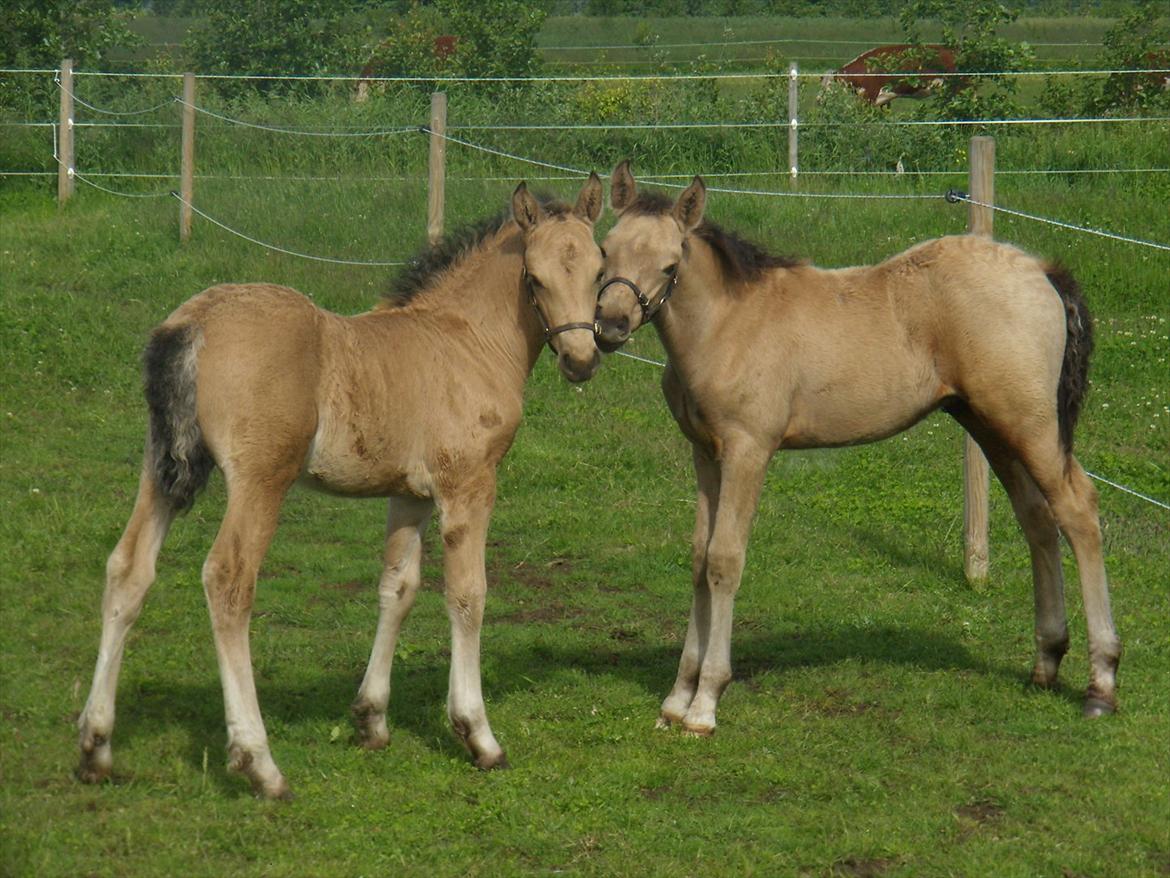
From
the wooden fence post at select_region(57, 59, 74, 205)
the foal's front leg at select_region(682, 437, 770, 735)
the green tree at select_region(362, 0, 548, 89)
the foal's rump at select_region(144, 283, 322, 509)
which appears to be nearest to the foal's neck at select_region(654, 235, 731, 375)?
the foal's front leg at select_region(682, 437, 770, 735)

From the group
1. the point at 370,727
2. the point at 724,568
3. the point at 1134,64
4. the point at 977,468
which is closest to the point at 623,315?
the point at 724,568

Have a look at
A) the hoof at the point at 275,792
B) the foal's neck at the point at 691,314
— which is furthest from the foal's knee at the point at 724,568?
the hoof at the point at 275,792

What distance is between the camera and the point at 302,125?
705 inches

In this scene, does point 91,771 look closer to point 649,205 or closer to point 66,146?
point 649,205

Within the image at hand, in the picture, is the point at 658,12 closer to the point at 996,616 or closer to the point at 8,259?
the point at 8,259

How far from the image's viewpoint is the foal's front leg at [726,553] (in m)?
6.18

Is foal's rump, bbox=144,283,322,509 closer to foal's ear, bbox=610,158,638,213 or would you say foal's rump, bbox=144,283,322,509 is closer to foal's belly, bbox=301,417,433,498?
foal's belly, bbox=301,417,433,498

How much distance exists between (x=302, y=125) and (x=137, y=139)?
215 centimetres

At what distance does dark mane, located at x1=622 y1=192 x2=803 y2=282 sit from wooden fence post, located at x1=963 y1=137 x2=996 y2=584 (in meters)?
1.46

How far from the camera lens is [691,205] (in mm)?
6293

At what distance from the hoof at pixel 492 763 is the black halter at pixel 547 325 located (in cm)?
156

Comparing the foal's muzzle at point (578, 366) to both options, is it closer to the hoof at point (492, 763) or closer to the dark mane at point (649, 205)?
the dark mane at point (649, 205)

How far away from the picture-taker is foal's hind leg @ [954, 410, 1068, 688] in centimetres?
667

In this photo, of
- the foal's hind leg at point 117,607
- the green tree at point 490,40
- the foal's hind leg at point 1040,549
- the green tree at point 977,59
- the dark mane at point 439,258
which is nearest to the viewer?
the foal's hind leg at point 117,607
